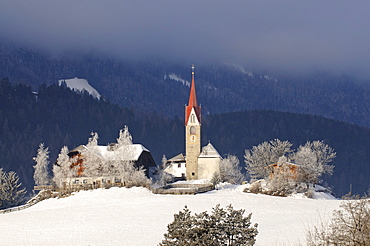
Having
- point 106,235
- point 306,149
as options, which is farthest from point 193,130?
point 106,235

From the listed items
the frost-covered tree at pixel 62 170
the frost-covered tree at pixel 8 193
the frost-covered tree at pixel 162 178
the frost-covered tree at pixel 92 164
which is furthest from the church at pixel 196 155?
the frost-covered tree at pixel 8 193

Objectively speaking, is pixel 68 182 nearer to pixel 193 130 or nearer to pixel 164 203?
pixel 193 130

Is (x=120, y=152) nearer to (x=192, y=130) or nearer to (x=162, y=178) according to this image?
(x=162, y=178)

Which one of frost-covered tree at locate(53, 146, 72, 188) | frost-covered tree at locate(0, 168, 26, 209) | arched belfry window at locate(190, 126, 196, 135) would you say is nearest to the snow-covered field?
frost-covered tree at locate(53, 146, 72, 188)

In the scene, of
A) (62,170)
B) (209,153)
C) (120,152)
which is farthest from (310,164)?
(62,170)

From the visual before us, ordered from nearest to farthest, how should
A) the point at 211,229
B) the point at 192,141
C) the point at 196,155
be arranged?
the point at 211,229 < the point at 196,155 < the point at 192,141

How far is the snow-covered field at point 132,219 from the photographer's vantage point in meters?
35.5

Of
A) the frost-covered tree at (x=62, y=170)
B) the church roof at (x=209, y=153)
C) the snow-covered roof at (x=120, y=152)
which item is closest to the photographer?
the snow-covered roof at (x=120, y=152)

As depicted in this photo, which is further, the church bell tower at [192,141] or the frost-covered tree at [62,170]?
the church bell tower at [192,141]

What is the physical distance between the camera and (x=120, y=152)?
247 feet

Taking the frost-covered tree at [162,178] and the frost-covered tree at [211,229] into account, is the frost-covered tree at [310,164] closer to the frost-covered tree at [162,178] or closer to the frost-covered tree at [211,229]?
the frost-covered tree at [162,178]

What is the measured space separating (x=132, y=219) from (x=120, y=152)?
31.4m

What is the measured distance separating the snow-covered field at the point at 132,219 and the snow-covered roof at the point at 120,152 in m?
10.7

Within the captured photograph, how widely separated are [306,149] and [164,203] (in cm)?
3272
